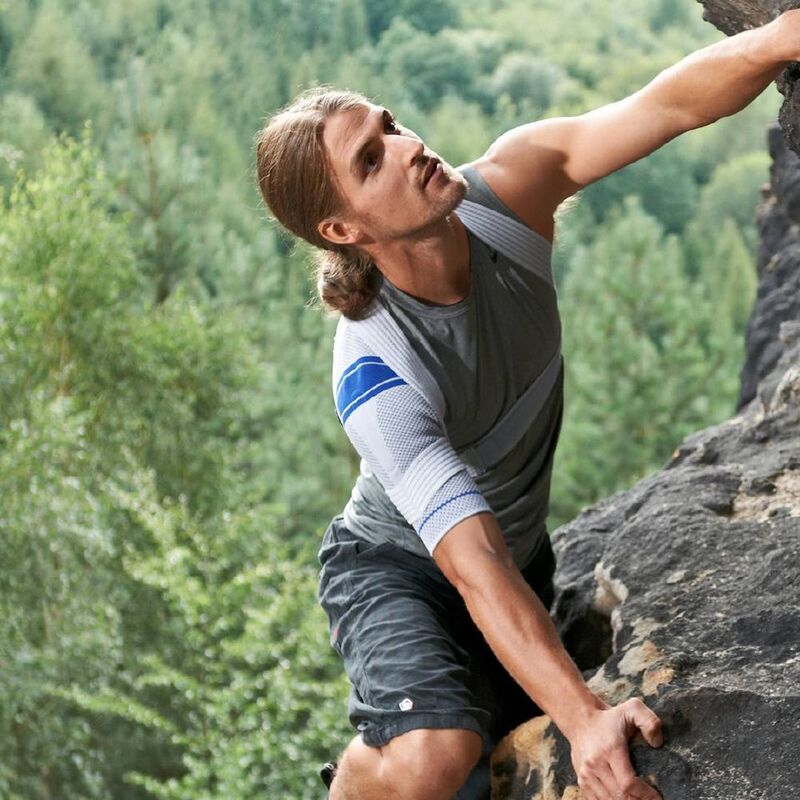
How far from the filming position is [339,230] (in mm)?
3152

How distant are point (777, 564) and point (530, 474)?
0.64 metres

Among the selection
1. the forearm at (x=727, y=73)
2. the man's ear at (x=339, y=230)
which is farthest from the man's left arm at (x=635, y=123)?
the man's ear at (x=339, y=230)

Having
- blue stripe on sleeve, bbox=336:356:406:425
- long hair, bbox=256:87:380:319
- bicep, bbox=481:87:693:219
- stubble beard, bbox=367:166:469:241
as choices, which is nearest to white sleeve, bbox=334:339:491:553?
blue stripe on sleeve, bbox=336:356:406:425

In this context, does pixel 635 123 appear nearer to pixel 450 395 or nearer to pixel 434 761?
pixel 450 395

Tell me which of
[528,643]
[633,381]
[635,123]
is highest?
[635,123]

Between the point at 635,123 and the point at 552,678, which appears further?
the point at 635,123

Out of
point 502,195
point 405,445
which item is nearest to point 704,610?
point 405,445

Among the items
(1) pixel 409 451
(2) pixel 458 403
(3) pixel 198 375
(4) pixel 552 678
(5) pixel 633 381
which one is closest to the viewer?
(4) pixel 552 678

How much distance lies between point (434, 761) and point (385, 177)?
4.09 feet

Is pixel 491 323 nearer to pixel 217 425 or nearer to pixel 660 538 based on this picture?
pixel 660 538

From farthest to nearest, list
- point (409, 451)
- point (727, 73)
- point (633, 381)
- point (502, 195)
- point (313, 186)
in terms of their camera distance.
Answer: point (633, 381)
point (502, 195)
point (313, 186)
point (409, 451)
point (727, 73)

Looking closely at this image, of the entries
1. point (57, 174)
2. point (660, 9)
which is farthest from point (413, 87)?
point (57, 174)

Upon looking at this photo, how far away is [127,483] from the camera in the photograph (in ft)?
55.6

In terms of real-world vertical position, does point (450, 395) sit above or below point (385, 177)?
below
